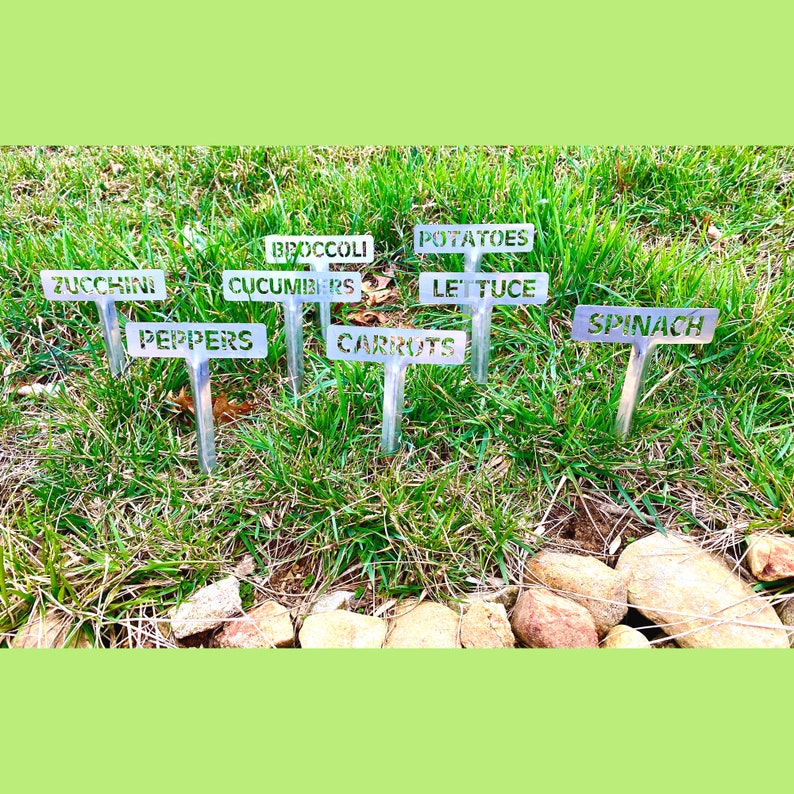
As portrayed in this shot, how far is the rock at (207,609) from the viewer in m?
2.04

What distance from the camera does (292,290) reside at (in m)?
2.60

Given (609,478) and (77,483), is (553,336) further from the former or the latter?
(77,483)

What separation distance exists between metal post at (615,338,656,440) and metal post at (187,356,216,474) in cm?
145

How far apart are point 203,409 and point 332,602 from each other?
800mm

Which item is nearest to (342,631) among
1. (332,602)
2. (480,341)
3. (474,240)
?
(332,602)

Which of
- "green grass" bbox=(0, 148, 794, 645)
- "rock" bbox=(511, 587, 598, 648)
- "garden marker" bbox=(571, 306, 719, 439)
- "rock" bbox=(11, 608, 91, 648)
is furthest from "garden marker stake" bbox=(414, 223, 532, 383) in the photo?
"rock" bbox=(11, 608, 91, 648)

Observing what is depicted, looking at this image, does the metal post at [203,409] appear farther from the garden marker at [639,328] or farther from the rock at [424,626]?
the garden marker at [639,328]

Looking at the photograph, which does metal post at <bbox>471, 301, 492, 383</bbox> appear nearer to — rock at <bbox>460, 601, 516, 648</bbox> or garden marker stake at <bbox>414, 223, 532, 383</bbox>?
garden marker stake at <bbox>414, 223, 532, 383</bbox>

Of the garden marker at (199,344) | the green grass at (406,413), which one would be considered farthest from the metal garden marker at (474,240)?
the garden marker at (199,344)

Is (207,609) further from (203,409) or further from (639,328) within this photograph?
(639,328)

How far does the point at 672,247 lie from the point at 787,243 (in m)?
0.73

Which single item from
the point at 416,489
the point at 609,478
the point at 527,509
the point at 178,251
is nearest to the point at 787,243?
the point at 609,478

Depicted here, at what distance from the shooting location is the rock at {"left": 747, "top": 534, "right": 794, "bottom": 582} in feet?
6.93

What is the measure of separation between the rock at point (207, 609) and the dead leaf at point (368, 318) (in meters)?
1.33
